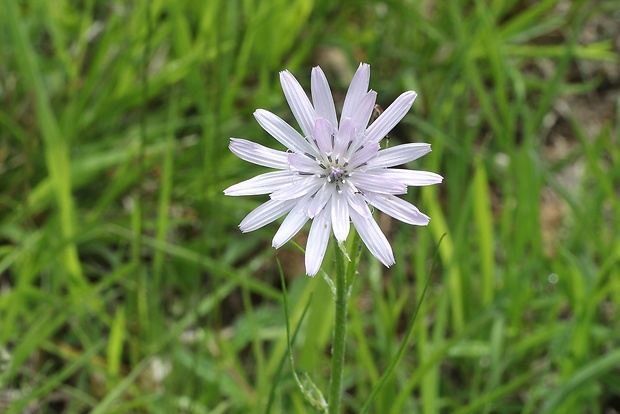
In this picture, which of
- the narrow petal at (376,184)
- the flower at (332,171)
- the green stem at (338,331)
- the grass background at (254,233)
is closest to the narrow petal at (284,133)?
the flower at (332,171)

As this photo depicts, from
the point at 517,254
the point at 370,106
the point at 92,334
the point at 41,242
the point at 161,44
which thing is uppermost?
the point at 161,44

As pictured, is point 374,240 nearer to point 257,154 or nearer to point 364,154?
point 364,154

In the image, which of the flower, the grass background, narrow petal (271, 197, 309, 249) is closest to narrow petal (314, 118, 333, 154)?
the flower

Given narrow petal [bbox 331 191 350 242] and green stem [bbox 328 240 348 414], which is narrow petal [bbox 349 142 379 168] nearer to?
narrow petal [bbox 331 191 350 242]

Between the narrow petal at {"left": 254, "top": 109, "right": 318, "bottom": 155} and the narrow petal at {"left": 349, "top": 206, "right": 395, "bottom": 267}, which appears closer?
the narrow petal at {"left": 349, "top": 206, "right": 395, "bottom": 267}

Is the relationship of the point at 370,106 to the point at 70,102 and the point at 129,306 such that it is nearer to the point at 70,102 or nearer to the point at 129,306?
the point at 129,306

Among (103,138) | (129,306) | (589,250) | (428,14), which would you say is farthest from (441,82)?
(129,306)
